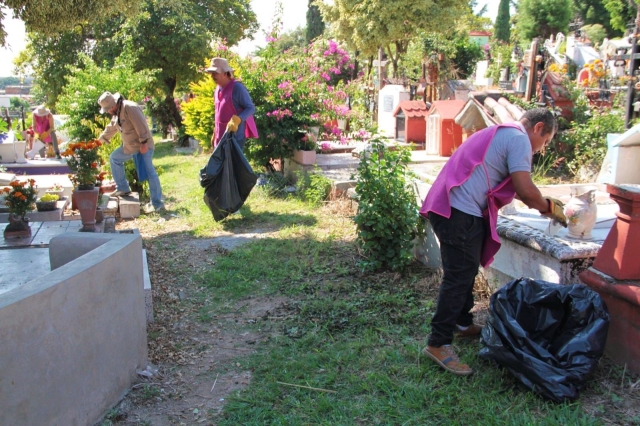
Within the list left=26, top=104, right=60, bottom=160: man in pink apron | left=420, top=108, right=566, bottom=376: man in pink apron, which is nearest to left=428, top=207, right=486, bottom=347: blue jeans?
left=420, top=108, right=566, bottom=376: man in pink apron

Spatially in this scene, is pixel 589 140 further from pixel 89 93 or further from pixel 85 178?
pixel 89 93

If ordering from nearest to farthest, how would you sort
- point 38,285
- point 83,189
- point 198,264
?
point 38,285, point 198,264, point 83,189

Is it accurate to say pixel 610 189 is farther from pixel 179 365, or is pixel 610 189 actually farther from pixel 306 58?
pixel 306 58

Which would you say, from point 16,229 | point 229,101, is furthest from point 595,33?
point 16,229

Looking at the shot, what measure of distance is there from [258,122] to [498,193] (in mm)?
5378

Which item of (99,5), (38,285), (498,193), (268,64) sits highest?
(99,5)

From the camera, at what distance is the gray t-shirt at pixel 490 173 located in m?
2.98

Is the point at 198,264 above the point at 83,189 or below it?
below

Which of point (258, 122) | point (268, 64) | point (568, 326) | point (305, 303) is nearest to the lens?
point (568, 326)

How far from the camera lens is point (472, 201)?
3.07 m

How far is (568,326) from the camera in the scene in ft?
9.85

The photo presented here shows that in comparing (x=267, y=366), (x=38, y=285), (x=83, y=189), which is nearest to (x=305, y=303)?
(x=267, y=366)

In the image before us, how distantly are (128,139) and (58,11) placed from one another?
5.60ft

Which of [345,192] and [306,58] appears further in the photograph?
[306,58]
